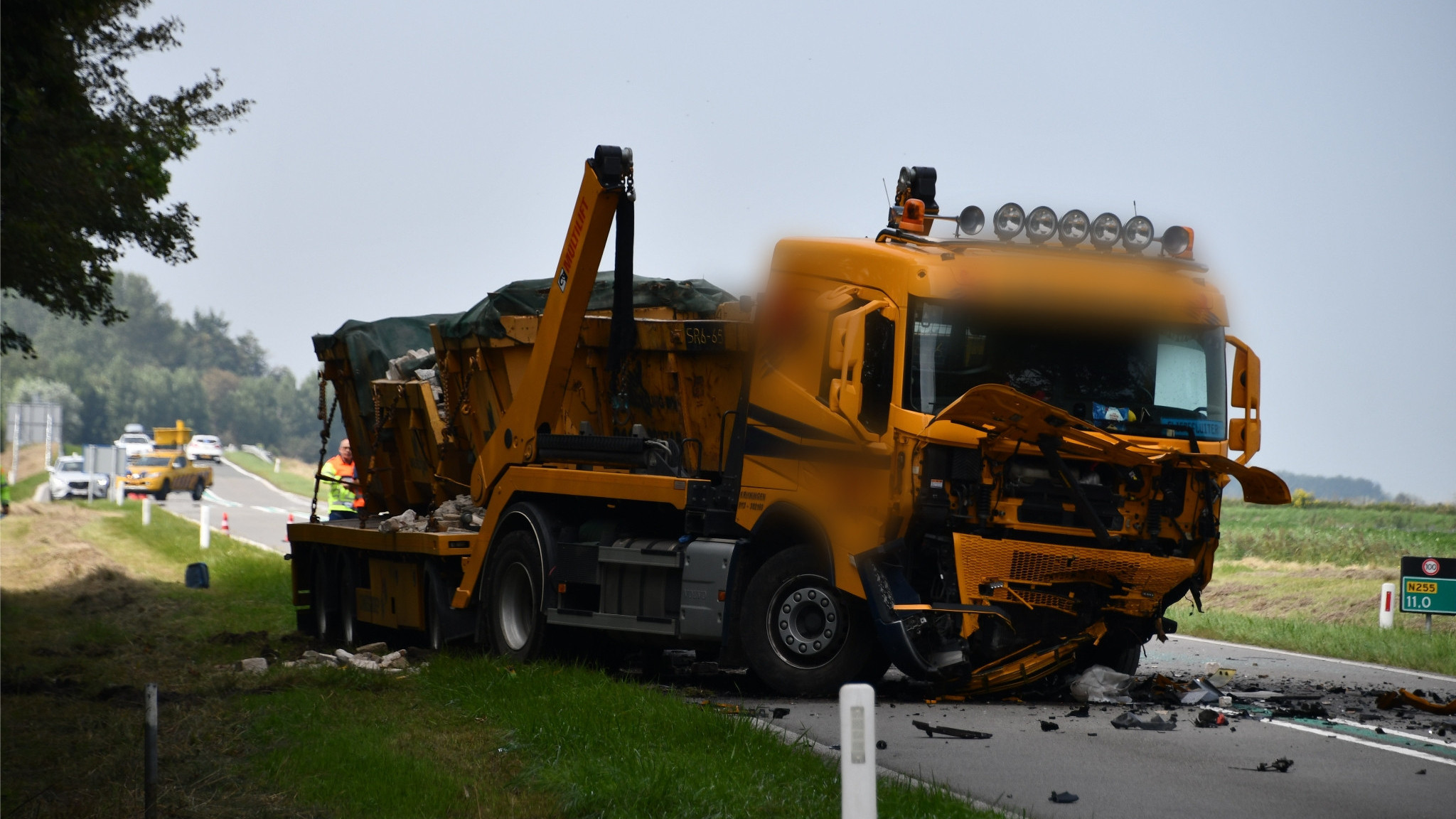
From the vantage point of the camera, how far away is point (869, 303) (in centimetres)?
1062

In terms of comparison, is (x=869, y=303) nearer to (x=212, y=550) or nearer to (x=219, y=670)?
(x=219, y=670)

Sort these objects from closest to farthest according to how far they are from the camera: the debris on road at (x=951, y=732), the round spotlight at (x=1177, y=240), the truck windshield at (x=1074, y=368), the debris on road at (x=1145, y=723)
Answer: the debris on road at (x=951, y=732), the debris on road at (x=1145, y=723), the truck windshield at (x=1074, y=368), the round spotlight at (x=1177, y=240)

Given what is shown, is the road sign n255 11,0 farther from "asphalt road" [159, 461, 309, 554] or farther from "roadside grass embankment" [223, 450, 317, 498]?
"roadside grass embankment" [223, 450, 317, 498]

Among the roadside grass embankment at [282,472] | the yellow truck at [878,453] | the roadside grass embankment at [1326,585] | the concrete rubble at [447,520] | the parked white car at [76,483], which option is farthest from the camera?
the roadside grass embankment at [282,472]

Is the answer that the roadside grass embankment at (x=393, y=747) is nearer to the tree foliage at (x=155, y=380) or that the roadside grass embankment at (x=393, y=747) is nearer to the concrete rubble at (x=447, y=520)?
the concrete rubble at (x=447, y=520)

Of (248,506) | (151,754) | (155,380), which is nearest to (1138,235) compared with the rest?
(151,754)

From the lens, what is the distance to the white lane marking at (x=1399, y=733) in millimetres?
9539

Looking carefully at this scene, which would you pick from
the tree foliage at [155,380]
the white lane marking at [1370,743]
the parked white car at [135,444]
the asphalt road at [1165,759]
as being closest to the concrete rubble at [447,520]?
the asphalt road at [1165,759]

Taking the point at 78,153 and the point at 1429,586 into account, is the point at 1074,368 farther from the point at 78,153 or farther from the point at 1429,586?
the point at 78,153

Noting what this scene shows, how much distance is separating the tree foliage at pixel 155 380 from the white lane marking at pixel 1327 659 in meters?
113

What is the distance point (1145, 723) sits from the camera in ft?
32.9

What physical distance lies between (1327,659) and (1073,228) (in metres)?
6.35

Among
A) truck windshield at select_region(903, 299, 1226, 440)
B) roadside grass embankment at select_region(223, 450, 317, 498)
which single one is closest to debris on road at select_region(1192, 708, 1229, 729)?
truck windshield at select_region(903, 299, 1226, 440)

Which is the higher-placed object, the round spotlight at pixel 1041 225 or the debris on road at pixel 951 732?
the round spotlight at pixel 1041 225
